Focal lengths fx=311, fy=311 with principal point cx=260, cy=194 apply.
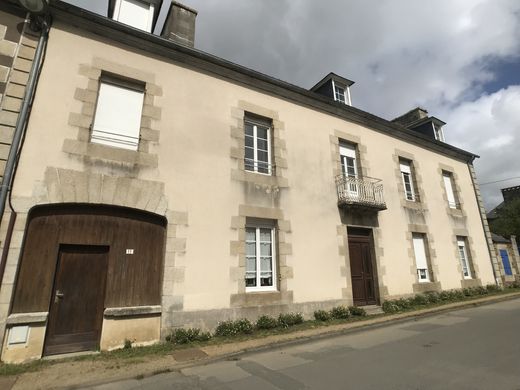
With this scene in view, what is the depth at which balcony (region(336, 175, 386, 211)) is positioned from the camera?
8680 millimetres

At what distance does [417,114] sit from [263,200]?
38.1 ft

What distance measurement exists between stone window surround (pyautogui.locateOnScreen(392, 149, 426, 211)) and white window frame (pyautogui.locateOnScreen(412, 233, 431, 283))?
1.03 m

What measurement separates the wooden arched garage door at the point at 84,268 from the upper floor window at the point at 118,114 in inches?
54.8

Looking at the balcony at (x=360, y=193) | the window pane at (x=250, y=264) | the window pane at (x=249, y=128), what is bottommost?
the window pane at (x=250, y=264)

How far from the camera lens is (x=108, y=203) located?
Result: 224 inches

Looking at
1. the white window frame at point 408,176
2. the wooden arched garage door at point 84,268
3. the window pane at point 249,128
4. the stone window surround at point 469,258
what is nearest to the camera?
the wooden arched garage door at point 84,268

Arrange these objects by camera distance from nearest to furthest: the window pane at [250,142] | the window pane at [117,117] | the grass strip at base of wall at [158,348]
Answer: the grass strip at base of wall at [158,348]
the window pane at [117,117]
the window pane at [250,142]

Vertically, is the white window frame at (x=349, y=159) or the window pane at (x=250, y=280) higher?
the white window frame at (x=349, y=159)

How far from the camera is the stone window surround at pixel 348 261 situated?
8.20m

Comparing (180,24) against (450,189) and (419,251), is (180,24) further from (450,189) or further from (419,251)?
(450,189)

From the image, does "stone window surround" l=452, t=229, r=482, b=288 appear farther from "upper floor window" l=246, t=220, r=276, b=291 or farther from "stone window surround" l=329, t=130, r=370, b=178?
"upper floor window" l=246, t=220, r=276, b=291

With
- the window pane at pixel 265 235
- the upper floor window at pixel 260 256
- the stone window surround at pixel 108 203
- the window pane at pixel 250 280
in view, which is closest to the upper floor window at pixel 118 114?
the stone window surround at pixel 108 203

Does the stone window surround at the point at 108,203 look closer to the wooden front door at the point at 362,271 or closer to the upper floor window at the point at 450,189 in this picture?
the wooden front door at the point at 362,271

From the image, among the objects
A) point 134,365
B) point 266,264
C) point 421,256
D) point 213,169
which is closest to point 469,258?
point 421,256
